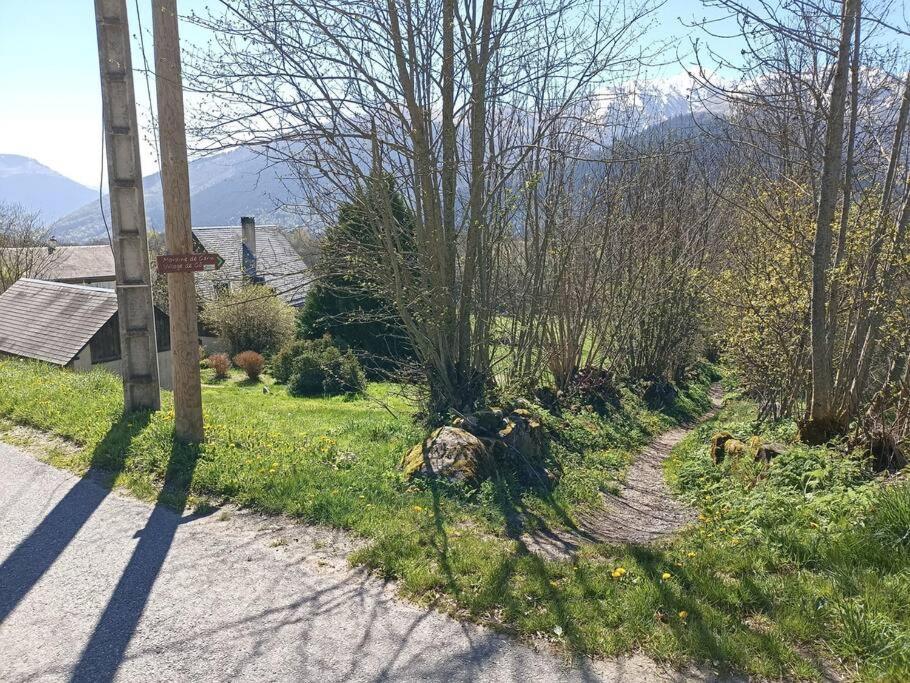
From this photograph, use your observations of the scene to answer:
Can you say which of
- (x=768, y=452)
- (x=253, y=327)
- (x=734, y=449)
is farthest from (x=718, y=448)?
(x=253, y=327)

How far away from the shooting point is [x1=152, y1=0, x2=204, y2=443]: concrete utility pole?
6898mm

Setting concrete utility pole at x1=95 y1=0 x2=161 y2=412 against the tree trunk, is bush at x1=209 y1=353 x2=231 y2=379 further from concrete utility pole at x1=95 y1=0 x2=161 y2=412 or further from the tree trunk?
the tree trunk

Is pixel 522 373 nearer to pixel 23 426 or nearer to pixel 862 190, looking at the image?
pixel 862 190

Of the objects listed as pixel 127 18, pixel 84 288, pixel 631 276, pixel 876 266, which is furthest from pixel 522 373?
pixel 84 288

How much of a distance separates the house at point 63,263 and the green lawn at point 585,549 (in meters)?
28.9

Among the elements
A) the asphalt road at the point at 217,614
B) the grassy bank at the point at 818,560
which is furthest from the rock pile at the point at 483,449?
the grassy bank at the point at 818,560

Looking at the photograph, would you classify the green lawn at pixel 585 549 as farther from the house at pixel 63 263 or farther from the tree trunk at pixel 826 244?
the house at pixel 63 263

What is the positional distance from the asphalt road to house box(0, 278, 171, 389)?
12052 mm

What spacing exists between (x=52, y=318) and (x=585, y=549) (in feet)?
58.1

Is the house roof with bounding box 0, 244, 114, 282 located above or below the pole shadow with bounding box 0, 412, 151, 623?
above

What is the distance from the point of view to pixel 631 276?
1516 centimetres

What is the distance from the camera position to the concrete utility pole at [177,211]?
22.6 ft

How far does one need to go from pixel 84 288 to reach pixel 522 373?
14.3 meters

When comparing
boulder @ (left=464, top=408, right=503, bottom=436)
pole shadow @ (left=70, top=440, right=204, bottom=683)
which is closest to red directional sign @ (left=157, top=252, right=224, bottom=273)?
pole shadow @ (left=70, top=440, right=204, bottom=683)
